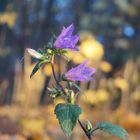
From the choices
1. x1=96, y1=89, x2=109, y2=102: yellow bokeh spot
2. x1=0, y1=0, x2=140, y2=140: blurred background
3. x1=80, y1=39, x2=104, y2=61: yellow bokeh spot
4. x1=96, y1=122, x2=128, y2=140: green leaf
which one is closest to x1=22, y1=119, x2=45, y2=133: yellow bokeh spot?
x1=0, y1=0, x2=140, y2=140: blurred background

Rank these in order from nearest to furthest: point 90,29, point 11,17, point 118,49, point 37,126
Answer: point 37,126
point 11,17
point 90,29
point 118,49

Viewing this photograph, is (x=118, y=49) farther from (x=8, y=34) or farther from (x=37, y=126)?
(x=37, y=126)

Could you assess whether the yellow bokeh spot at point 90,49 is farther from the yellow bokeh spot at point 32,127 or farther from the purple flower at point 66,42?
the purple flower at point 66,42

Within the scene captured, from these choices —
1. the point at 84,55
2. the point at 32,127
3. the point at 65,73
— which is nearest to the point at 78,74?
the point at 65,73

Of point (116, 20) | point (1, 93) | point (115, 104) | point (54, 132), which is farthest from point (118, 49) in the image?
point (54, 132)

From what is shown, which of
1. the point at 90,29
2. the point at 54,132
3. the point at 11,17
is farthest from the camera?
the point at 90,29

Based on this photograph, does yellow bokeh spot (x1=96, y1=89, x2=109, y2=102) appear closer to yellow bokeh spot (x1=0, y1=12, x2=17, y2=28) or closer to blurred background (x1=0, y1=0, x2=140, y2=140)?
blurred background (x1=0, y1=0, x2=140, y2=140)

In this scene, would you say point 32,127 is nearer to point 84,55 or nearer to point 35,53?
point 84,55
